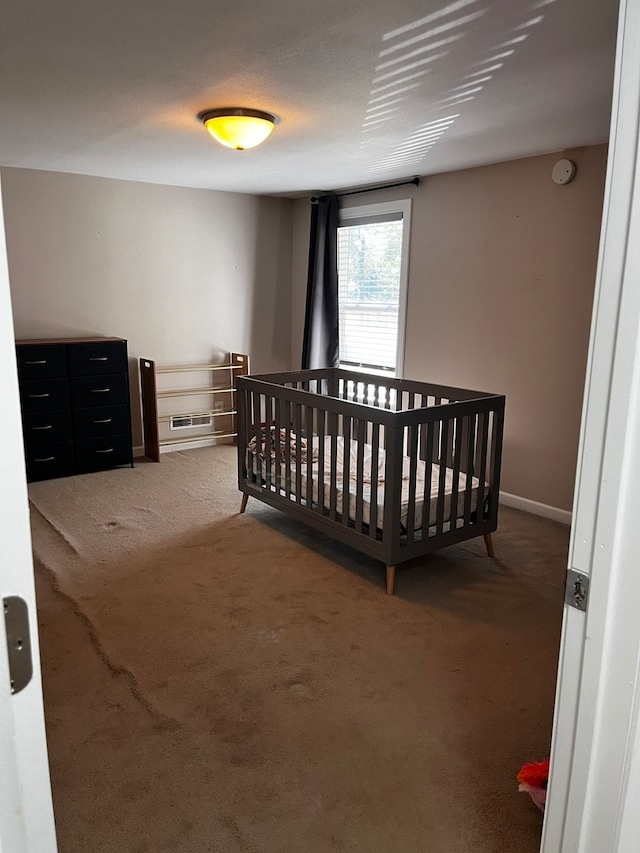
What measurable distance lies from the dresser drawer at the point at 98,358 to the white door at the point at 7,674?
4077 mm

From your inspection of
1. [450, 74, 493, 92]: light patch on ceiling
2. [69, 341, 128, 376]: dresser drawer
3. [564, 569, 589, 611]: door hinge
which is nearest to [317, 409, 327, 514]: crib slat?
[450, 74, 493, 92]: light patch on ceiling

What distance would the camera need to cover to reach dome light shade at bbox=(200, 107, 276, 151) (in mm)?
2734

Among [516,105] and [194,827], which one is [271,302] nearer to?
[516,105]

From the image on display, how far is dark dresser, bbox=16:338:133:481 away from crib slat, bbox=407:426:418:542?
8.65 feet

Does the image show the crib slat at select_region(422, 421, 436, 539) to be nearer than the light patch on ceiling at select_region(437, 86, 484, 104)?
No

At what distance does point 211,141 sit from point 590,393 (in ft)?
10.1

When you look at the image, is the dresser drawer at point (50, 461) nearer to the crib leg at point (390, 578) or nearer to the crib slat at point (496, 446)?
the crib leg at point (390, 578)

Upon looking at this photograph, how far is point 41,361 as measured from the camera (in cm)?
426

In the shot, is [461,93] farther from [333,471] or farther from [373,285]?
[373,285]

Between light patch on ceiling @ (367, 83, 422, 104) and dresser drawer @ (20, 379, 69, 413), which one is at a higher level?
light patch on ceiling @ (367, 83, 422, 104)

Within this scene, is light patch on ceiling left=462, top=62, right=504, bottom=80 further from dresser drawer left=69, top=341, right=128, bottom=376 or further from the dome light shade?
dresser drawer left=69, top=341, right=128, bottom=376

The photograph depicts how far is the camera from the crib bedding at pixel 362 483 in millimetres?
2938

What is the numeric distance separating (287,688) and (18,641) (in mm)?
1758

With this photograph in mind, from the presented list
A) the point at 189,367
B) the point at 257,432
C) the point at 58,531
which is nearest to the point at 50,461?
the point at 58,531
